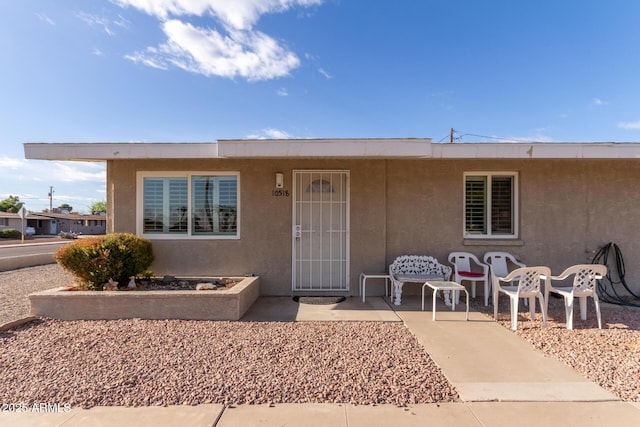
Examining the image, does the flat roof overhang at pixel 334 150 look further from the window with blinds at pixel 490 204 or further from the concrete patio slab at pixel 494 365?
the concrete patio slab at pixel 494 365

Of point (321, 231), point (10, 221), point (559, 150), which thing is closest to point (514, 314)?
point (559, 150)

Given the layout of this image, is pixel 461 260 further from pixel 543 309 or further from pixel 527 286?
pixel 543 309

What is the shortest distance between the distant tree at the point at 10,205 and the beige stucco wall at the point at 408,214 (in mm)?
79233

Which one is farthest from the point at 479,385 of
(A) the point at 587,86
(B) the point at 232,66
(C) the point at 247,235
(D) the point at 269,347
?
(A) the point at 587,86

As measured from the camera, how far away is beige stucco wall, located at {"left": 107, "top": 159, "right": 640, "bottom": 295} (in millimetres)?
6398

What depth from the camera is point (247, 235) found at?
640 centimetres

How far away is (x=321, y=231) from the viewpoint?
21.4ft

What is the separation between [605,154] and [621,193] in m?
1.48

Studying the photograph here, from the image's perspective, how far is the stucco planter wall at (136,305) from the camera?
4.82m

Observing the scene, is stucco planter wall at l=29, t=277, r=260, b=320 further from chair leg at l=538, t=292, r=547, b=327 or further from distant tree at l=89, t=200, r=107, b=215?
distant tree at l=89, t=200, r=107, b=215

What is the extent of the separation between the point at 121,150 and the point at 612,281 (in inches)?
412

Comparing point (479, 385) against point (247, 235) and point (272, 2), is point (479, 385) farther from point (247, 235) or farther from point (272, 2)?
point (272, 2)

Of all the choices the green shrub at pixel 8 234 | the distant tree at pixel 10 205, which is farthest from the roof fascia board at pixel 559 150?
the distant tree at pixel 10 205

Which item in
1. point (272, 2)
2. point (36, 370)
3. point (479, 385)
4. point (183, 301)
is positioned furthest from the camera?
point (272, 2)
